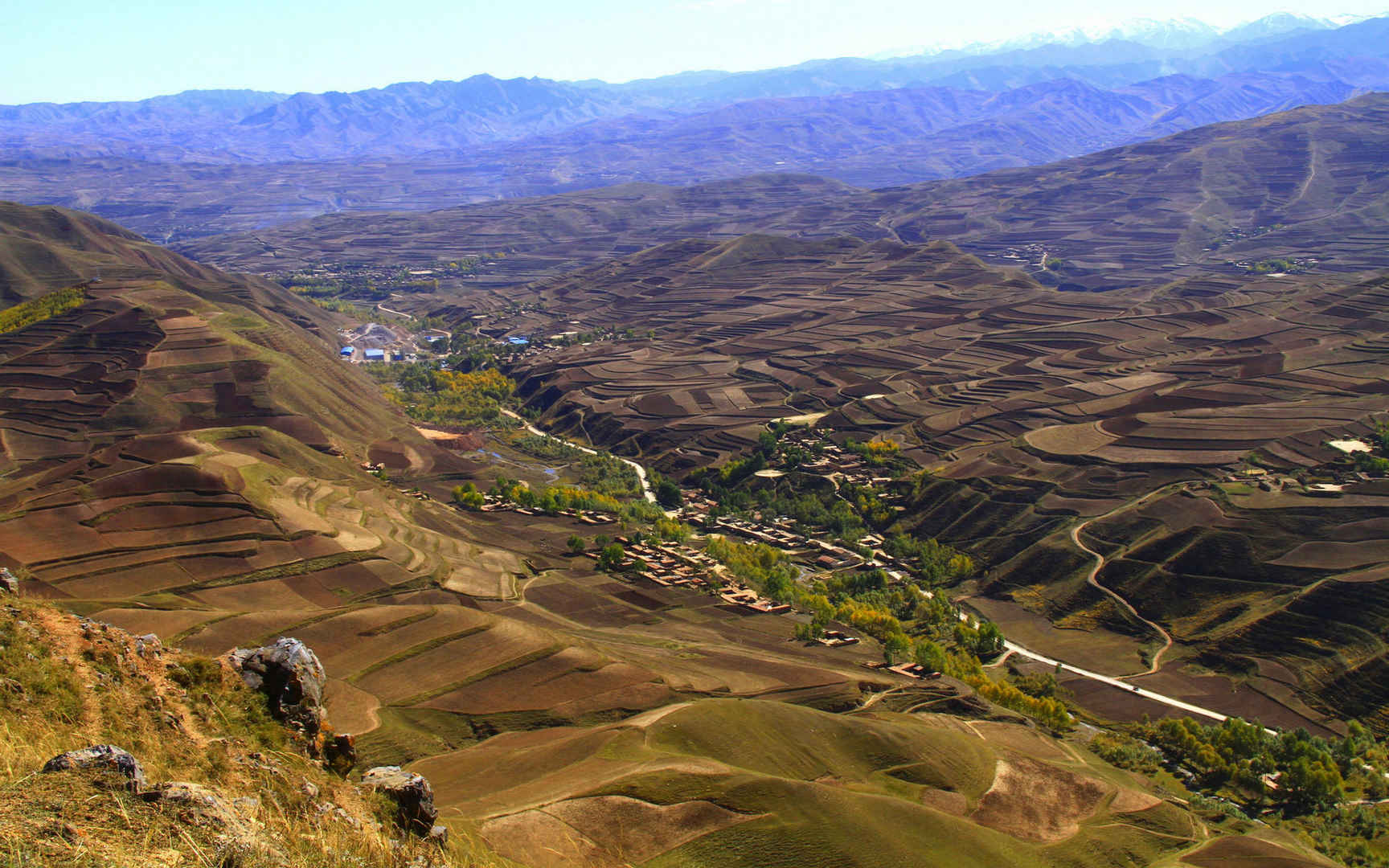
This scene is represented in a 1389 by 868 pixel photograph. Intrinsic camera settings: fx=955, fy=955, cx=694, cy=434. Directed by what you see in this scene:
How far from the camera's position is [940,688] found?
58.7 m

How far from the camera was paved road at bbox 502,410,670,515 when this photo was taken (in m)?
111

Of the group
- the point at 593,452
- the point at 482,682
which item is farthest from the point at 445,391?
the point at 482,682

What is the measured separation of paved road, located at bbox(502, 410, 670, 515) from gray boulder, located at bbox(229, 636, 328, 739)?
76242mm

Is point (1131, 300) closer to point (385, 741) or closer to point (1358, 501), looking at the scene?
point (1358, 501)

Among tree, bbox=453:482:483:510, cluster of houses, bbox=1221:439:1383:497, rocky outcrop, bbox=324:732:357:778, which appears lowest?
tree, bbox=453:482:483:510

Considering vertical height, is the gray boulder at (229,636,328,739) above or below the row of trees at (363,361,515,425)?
above

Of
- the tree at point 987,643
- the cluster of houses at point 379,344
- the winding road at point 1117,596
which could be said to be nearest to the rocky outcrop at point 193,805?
the tree at point 987,643

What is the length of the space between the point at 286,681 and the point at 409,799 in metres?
6.05

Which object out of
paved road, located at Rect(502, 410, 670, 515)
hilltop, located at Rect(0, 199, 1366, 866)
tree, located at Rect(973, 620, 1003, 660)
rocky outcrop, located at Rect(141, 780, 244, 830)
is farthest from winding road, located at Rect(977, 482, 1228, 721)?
rocky outcrop, located at Rect(141, 780, 244, 830)

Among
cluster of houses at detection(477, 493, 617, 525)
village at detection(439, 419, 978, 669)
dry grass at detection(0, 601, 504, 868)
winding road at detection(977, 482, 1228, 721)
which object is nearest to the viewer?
dry grass at detection(0, 601, 504, 868)

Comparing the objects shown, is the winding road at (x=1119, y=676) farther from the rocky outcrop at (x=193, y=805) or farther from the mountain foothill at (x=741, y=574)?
the rocky outcrop at (x=193, y=805)

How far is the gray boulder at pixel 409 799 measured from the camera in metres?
24.0

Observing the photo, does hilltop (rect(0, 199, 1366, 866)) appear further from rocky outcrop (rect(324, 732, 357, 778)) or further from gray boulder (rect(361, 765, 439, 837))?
rocky outcrop (rect(324, 732, 357, 778))

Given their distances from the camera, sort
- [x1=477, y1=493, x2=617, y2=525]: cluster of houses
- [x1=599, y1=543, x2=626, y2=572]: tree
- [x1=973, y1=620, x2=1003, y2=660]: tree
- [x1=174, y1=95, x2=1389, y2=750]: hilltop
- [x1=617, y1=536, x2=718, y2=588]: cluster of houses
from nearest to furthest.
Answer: [x1=174, y1=95, x2=1389, y2=750]: hilltop → [x1=973, y1=620, x2=1003, y2=660]: tree → [x1=617, y1=536, x2=718, y2=588]: cluster of houses → [x1=599, y1=543, x2=626, y2=572]: tree → [x1=477, y1=493, x2=617, y2=525]: cluster of houses
